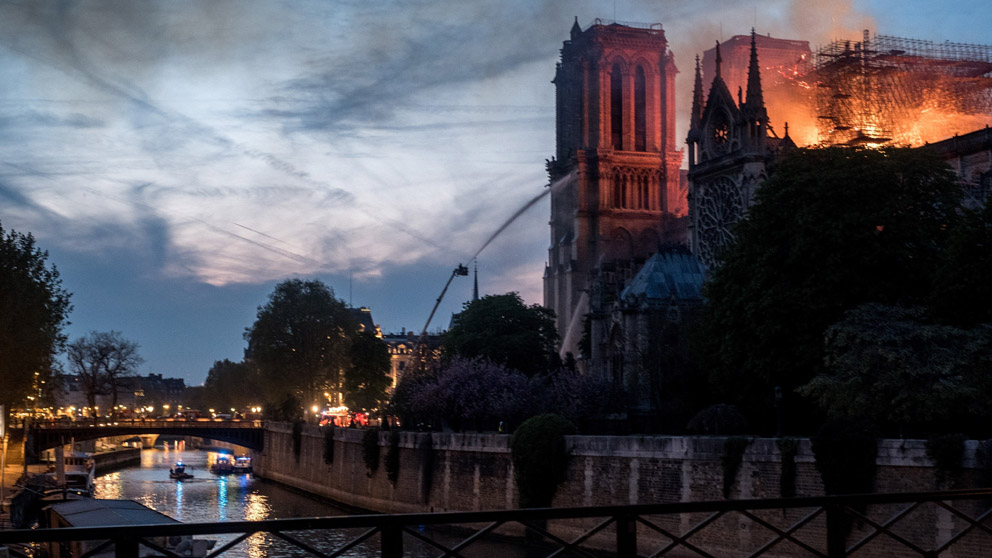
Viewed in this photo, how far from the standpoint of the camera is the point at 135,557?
7242 mm

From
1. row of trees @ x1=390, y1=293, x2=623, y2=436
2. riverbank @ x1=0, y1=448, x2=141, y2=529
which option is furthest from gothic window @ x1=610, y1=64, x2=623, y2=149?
riverbank @ x1=0, y1=448, x2=141, y2=529

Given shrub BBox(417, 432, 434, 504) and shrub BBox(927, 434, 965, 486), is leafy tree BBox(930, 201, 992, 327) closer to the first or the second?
shrub BBox(927, 434, 965, 486)

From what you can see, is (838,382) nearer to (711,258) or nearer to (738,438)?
(738,438)

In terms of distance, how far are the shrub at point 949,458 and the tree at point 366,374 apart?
66.2 m

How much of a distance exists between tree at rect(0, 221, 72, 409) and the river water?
8.55 metres

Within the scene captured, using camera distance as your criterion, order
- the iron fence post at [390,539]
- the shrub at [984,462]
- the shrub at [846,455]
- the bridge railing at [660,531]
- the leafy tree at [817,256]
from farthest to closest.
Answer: the leafy tree at [817,256], the shrub at [846,455], the shrub at [984,462], the iron fence post at [390,539], the bridge railing at [660,531]

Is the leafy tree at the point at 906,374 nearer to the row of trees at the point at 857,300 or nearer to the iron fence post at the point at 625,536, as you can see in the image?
the row of trees at the point at 857,300

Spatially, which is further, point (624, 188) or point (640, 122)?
point (640, 122)

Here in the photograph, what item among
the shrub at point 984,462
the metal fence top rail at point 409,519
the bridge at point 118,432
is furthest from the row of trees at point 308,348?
the metal fence top rail at point 409,519

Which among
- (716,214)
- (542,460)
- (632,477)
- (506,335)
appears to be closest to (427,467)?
(542,460)

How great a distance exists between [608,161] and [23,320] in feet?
188

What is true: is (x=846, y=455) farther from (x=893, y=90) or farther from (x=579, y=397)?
(x=893, y=90)

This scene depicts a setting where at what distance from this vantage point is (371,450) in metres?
55.3

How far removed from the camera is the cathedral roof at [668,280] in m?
59.5
